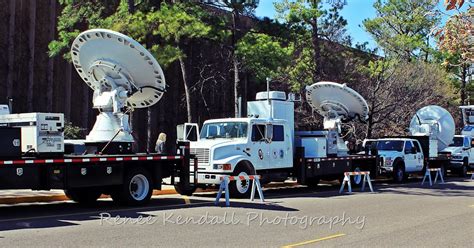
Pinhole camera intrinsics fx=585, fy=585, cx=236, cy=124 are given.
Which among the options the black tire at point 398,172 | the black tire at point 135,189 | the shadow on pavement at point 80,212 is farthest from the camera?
the black tire at point 398,172

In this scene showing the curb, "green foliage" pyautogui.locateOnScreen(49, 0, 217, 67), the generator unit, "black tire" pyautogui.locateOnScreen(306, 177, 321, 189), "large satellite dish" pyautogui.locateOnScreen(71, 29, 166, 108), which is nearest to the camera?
the generator unit

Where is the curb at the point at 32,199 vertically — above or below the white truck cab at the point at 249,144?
below

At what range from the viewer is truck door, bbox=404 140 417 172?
2581cm

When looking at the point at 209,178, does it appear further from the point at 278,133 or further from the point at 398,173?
the point at 398,173

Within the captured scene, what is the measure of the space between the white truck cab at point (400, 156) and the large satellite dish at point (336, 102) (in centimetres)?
239

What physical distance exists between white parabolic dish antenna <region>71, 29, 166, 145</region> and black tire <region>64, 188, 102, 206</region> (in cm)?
131

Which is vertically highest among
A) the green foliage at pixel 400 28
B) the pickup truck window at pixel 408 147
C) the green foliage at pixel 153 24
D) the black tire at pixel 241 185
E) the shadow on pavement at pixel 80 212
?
the green foliage at pixel 400 28

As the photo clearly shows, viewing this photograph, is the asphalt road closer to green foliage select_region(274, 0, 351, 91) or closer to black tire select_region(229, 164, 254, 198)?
black tire select_region(229, 164, 254, 198)

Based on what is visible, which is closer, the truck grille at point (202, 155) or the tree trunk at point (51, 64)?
the truck grille at point (202, 155)

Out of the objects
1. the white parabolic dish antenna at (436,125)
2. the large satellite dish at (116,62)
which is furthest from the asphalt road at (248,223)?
the white parabolic dish antenna at (436,125)

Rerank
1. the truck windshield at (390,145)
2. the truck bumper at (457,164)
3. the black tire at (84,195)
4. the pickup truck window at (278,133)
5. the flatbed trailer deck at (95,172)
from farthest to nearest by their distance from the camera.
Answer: the truck bumper at (457,164) < the truck windshield at (390,145) < the pickup truck window at (278,133) < the black tire at (84,195) < the flatbed trailer deck at (95,172)

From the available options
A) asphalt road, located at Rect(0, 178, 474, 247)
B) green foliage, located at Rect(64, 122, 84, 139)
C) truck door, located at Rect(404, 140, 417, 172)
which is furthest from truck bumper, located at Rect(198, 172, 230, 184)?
truck door, located at Rect(404, 140, 417, 172)

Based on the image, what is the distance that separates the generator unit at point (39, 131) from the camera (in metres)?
12.3

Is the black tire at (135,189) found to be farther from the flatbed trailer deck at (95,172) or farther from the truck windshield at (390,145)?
the truck windshield at (390,145)
